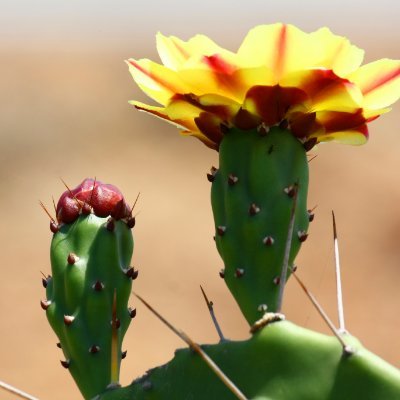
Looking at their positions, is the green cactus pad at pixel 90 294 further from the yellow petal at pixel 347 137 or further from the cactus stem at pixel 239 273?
the yellow petal at pixel 347 137

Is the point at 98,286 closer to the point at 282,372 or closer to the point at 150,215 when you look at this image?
the point at 282,372

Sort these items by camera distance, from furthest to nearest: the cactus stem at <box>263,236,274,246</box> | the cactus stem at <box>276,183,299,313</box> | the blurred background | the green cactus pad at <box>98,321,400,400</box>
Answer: the blurred background < the cactus stem at <box>263,236,274,246</box> < the cactus stem at <box>276,183,299,313</box> < the green cactus pad at <box>98,321,400,400</box>

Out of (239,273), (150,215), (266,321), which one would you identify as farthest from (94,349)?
(150,215)

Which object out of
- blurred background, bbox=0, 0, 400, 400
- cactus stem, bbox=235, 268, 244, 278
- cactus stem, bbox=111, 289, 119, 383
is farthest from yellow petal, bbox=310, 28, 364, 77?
blurred background, bbox=0, 0, 400, 400

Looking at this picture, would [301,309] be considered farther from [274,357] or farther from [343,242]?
[274,357]

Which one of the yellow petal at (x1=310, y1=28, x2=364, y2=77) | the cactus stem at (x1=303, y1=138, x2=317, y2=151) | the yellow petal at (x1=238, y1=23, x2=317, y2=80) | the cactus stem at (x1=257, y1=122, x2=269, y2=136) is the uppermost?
the yellow petal at (x1=238, y1=23, x2=317, y2=80)

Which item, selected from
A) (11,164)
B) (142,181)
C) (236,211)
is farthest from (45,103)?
(236,211)

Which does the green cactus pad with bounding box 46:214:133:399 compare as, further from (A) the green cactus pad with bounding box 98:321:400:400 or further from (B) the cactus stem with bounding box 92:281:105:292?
(A) the green cactus pad with bounding box 98:321:400:400
